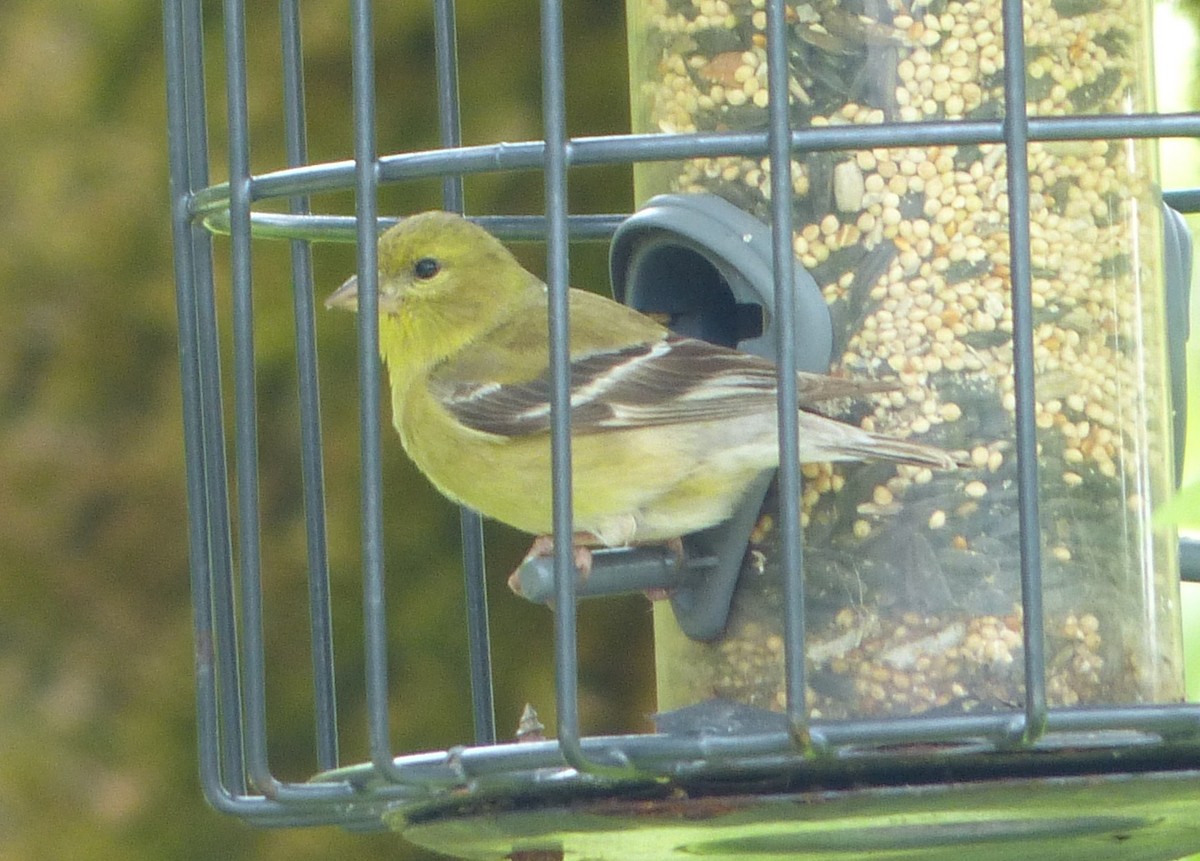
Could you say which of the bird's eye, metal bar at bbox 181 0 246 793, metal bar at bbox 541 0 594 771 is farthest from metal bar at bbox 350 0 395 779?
the bird's eye

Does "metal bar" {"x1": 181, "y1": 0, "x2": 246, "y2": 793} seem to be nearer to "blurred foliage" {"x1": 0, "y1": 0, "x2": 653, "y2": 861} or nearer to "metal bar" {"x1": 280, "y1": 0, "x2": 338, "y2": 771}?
"metal bar" {"x1": 280, "y1": 0, "x2": 338, "y2": 771}

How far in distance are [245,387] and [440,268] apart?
130 cm

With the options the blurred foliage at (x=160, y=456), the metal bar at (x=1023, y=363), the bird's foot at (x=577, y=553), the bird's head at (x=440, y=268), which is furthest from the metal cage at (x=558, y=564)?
the blurred foliage at (x=160, y=456)

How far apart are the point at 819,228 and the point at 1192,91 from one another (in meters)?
1.10

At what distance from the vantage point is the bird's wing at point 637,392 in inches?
175

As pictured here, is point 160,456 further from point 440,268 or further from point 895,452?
point 895,452

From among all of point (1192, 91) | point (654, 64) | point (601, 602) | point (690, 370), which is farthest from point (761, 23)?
point (601, 602)

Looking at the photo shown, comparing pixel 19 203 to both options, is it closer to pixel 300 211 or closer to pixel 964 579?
pixel 300 211

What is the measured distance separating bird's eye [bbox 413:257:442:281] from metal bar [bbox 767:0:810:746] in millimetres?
1771

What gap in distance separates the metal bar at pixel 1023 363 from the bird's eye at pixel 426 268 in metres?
2.02

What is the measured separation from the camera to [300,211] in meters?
5.43

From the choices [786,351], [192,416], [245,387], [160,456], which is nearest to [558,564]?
[786,351]

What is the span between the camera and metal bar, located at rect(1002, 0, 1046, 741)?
11.5ft

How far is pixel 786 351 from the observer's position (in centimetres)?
361
